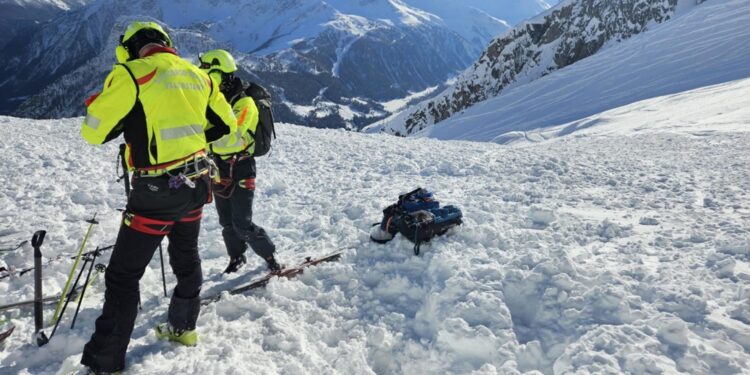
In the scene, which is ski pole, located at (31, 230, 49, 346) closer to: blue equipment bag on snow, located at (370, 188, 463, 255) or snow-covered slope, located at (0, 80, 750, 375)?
snow-covered slope, located at (0, 80, 750, 375)

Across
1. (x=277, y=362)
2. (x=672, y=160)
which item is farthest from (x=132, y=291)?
(x=672, y=160)

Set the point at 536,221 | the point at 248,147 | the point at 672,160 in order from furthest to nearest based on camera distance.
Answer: the point at 672,160
the point at 536,221
the point at 248,147

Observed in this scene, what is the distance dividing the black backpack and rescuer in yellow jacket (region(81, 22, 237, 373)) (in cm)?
164

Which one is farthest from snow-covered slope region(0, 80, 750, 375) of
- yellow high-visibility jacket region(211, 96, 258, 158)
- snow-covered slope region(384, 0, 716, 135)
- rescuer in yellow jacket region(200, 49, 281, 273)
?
snow-covered slope region(384, 0, 716, 135)

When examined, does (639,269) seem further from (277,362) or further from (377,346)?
(277,362)

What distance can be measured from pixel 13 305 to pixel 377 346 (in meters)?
3.69

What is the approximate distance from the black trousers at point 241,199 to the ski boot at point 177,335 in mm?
1708

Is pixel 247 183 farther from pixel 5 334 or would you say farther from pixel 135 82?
pixel 5 334

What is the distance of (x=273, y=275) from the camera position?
5707mm

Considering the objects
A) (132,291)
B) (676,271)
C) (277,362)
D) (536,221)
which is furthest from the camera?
(536,221)

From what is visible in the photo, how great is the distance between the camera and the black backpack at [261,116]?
5.75 m

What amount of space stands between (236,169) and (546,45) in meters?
78.0

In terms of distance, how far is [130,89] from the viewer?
3422 millimetres

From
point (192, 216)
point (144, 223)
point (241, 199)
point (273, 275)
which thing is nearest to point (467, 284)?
point (273, 275)
